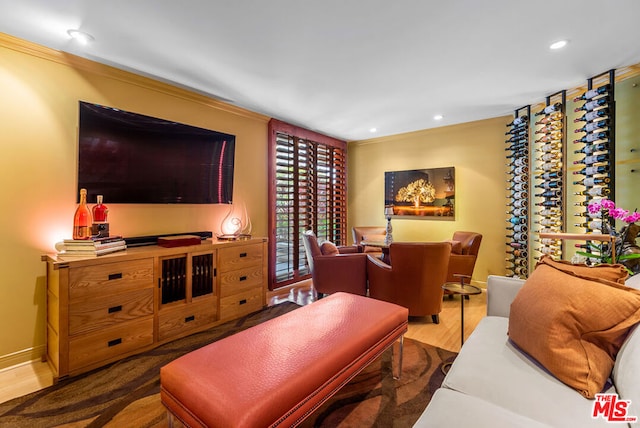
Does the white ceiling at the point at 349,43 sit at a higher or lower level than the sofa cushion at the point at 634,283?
higher

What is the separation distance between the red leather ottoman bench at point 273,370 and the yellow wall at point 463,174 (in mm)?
3027

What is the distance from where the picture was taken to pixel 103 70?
2488mm

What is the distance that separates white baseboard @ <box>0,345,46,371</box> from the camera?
2111mm

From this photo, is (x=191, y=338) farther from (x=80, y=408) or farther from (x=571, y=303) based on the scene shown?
(x=571, y=303)

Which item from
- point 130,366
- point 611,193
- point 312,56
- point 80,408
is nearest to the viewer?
point 80,408

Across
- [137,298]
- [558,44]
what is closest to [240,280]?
[137,298]

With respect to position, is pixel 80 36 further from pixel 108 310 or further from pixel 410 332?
pixel 410 332

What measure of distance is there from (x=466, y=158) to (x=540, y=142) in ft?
3.17

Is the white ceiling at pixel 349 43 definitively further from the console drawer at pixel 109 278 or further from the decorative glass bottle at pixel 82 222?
the console drawer at pixel 109 278

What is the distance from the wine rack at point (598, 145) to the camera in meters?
2.53

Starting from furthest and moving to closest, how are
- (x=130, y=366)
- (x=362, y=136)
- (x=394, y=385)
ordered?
1. (x=362, y=136)
2. (x=130, y=366)
3. (x=394, y=385)

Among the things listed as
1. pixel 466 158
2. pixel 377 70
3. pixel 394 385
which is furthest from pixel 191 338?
pixel 466 158

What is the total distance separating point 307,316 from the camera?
1.80 m

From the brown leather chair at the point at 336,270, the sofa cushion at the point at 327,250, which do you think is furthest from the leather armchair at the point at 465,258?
the sofa cushion at the point at 327,250
